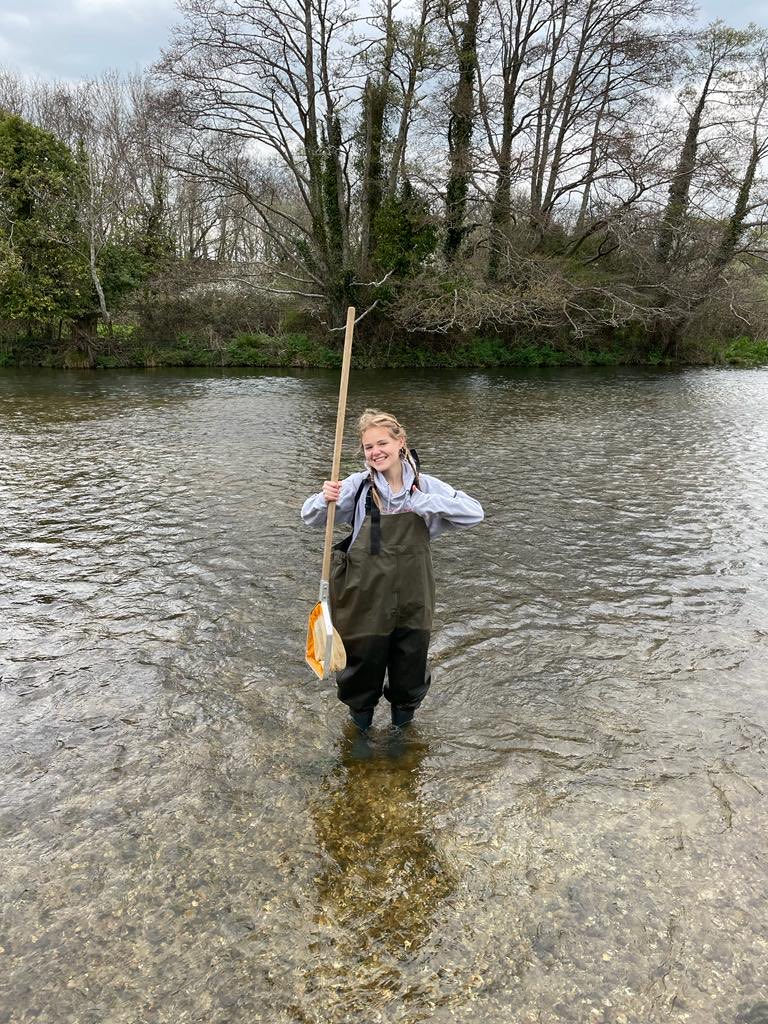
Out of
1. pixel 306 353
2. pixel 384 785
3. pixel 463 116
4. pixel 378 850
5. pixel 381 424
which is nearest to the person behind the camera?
pixel 378 850

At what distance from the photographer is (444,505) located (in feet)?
11.2

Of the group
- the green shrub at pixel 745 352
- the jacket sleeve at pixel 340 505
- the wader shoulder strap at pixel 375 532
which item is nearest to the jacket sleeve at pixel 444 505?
the wader shoulder strap at pixel 375 532

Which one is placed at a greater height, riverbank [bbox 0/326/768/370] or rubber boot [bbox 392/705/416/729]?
riverbank [bbox 0/326/768/370]

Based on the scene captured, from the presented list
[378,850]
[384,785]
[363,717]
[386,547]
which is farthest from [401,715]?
[386,547]

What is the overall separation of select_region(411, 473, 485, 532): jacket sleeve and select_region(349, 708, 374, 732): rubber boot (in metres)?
1.22

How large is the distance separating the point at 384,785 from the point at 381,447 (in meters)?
1.94

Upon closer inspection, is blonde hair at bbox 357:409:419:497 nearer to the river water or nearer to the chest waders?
the chest waders

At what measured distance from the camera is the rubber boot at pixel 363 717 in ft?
12.5

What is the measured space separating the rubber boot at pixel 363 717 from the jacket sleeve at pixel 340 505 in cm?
114

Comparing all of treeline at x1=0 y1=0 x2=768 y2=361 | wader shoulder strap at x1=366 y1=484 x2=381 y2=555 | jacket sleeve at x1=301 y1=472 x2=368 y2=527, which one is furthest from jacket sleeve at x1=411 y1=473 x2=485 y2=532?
treeline at x1=0 y1=0 x2=768 y2=361

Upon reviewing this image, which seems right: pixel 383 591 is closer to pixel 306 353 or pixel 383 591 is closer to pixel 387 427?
pixel 387 427

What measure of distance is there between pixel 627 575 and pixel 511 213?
954 inches

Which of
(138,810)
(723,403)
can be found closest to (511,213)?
(723,403)

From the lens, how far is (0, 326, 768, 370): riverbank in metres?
26.9
